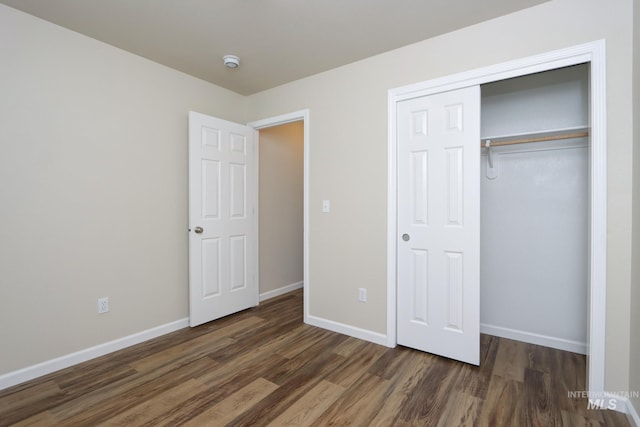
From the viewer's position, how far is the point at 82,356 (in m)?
2.37

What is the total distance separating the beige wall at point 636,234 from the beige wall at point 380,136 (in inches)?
1.5

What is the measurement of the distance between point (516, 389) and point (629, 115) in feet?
5.78

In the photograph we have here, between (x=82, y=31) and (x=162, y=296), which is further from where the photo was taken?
(x=162, y=296)

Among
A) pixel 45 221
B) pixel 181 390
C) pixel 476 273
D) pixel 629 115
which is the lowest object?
pixel 181 390

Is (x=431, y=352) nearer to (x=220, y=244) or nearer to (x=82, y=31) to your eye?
(x=220, y=244)

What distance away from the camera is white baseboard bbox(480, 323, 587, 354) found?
2.47 meters

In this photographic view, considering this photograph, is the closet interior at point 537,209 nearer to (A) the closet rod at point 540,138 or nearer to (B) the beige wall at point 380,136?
(A) the closet rod at point 540,138

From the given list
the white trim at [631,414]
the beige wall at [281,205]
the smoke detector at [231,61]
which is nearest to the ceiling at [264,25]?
the smoke detector at [231,61]

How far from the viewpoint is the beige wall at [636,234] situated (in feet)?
5.34

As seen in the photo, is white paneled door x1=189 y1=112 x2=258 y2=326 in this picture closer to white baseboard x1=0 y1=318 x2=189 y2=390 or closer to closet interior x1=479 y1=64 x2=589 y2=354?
white baseboard x1=0 y1=318 x2=189 y2=390

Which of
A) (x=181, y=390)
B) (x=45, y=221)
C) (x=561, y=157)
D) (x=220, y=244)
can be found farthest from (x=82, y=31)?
(x=561, y=157)

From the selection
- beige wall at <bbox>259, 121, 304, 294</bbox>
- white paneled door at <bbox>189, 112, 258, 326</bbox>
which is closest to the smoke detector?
white paneled door at <bbox>189, 112, 258, 326</bbox>

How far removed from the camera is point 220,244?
3.23 metres

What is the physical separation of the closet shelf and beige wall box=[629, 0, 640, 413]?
22.7 inches
